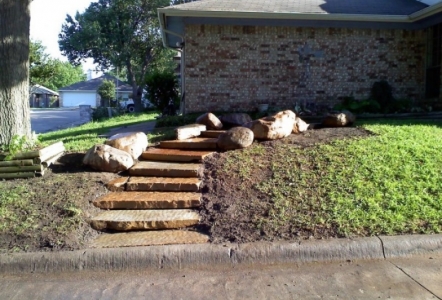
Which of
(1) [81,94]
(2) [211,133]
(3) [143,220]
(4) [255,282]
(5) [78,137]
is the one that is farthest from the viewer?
(1) [81,94]

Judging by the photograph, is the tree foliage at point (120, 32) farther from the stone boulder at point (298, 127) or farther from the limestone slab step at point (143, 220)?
the limestone slab step at point (143, 220)

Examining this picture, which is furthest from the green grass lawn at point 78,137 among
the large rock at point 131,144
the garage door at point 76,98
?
the garage door at point 76,98

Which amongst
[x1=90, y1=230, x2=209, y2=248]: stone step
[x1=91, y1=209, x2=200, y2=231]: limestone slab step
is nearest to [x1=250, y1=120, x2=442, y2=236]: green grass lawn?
[x1=90, y1=230, x2=209, y2=248]: stone step

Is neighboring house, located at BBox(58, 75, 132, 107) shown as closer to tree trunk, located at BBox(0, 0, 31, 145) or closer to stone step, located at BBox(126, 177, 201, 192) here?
tree trunk, located at BBox(0, 0, 31, 145)

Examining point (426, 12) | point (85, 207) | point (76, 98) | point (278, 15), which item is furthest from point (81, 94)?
point (85, 207)

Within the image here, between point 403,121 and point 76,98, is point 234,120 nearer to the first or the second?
point 403,121

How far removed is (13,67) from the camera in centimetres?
654

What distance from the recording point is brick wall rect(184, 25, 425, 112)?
11.1 metres

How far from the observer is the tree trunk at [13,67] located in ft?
21.2

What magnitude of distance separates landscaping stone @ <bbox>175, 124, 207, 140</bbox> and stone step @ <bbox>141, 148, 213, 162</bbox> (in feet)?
1.69

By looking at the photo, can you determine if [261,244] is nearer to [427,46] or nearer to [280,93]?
[280,93]

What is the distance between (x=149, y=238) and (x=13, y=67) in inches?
146

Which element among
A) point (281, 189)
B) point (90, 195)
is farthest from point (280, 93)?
point (90, 195)

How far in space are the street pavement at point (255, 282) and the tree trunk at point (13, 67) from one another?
2995mm
